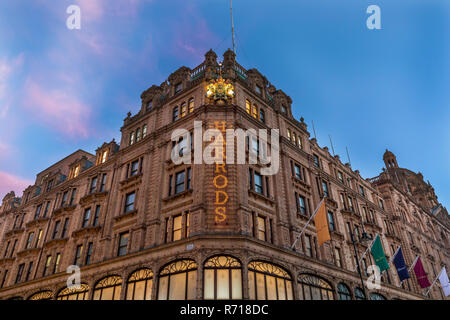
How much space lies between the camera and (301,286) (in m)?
24.5

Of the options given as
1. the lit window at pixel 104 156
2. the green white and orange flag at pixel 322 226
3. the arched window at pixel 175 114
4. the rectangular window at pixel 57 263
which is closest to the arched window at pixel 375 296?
the green white and orange flag at pixel 322 226

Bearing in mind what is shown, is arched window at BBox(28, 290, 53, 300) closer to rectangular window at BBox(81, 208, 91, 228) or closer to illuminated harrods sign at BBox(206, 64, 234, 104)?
rectangular window at BBox(81, 208, 91, 228)

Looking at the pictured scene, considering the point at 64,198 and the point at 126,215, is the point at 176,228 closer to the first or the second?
the point at 126,215

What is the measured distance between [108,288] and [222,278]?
1092 centimetres

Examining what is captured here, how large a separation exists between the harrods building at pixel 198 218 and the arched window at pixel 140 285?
8 centimetres

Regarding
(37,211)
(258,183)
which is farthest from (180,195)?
(37,211)

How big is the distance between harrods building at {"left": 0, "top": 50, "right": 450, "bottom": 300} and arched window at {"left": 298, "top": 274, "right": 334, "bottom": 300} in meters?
0.11

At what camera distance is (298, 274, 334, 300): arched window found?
24469 mm

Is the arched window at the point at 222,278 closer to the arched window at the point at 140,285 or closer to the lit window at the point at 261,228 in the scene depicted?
the lit window at the point at 261,228

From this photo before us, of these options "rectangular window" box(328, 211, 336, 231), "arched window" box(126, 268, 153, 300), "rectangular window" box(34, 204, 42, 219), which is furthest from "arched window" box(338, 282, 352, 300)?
"rectangular window" box(34, 204, 42, 219)

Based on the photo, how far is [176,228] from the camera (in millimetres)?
23891

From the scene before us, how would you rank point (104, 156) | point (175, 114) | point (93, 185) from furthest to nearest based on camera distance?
point (104, 156) < point (93, 185) < point (175, 114)
